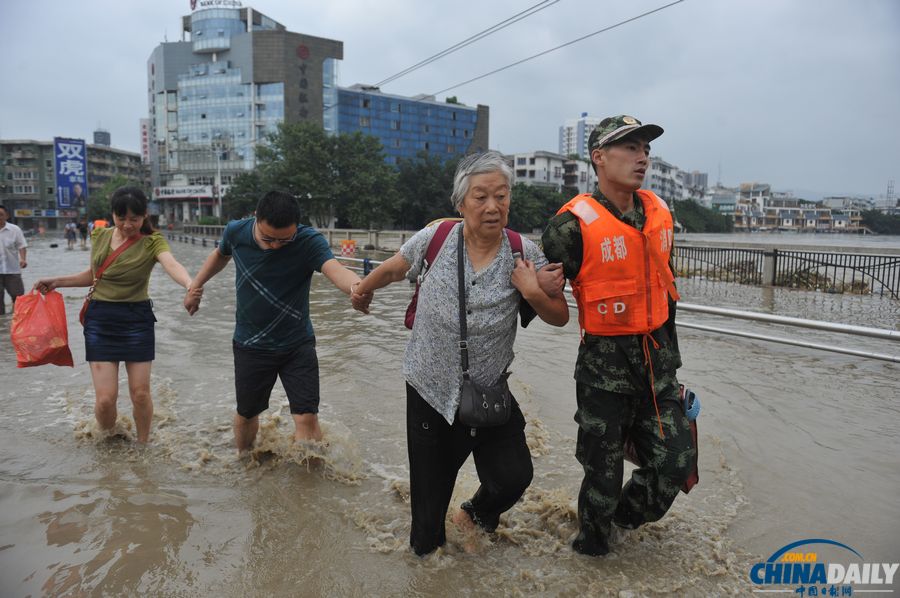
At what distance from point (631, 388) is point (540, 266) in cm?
65

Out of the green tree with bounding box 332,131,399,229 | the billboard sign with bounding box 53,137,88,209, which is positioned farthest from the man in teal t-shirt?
the billboard sign with bounding box 53,137,88,209

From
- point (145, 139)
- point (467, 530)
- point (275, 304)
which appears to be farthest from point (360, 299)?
point (145, 139)

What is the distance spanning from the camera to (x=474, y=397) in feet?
8.12

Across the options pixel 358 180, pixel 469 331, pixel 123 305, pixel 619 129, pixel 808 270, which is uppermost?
pixel 358 180

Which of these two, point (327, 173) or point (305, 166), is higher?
point (305, 166)

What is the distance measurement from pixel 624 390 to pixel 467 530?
1075mm

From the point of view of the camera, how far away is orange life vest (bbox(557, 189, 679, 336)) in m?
2.58

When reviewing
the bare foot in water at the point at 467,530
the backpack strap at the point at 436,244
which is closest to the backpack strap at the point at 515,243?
the backpack strap at the point at 436,244

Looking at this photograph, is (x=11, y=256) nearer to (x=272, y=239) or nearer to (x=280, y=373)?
(x=280, y=373)

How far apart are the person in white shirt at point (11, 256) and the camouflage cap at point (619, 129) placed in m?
9.83

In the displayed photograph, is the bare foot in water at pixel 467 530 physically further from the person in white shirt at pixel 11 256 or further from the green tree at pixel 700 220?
the green tree at pixel 700 220

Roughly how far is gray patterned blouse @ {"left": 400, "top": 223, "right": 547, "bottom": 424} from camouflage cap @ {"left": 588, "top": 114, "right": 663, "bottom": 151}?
23.8 inches

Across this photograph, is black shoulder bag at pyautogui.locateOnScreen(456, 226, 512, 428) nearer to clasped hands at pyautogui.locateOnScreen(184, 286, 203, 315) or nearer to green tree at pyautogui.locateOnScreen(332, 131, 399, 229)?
clasped hands at pyautogui.locateOnScreen(184, 286, 203, 315)

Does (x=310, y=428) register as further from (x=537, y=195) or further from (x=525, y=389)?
(x=537, y=195)
